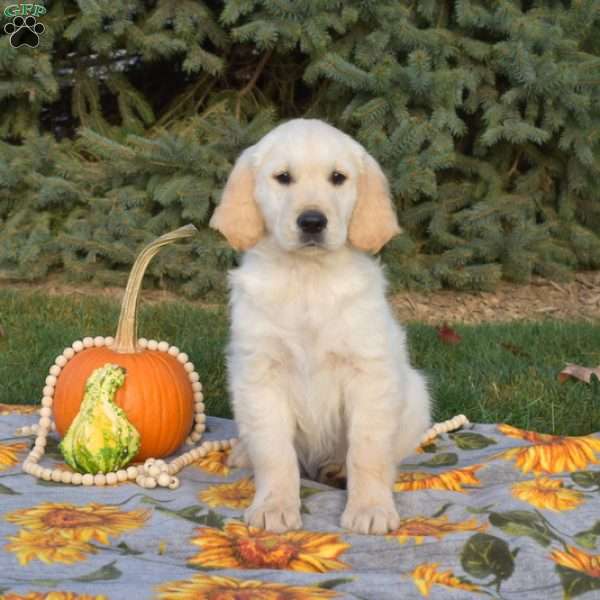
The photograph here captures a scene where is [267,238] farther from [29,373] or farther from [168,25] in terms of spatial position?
[168,25]

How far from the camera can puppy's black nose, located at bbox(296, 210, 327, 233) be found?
8.46 ft

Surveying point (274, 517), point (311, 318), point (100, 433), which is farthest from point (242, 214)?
point (274, 517)

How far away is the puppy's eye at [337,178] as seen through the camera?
108 inches

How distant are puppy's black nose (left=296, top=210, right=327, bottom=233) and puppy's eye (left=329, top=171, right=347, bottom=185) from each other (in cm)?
21

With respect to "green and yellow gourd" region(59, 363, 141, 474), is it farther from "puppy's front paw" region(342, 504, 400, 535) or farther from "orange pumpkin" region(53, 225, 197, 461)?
"puppy's front paw" region(342, 504, 400, 535)

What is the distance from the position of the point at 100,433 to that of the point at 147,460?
184mm

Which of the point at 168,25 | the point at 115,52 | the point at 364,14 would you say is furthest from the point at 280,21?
the point at 115,52

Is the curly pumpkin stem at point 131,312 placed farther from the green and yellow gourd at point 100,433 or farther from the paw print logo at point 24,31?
the paw print logo at point 24,31

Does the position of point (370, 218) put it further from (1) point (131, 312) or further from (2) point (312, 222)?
(1) point (131, 312)

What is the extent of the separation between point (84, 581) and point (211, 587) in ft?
0.99

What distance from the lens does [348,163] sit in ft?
9.12

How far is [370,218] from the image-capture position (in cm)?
279

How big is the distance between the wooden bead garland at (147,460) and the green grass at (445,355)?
43cm

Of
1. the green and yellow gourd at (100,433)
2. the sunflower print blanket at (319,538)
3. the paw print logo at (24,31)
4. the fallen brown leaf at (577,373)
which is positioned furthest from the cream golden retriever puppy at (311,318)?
the paw print logo at (24,31)
